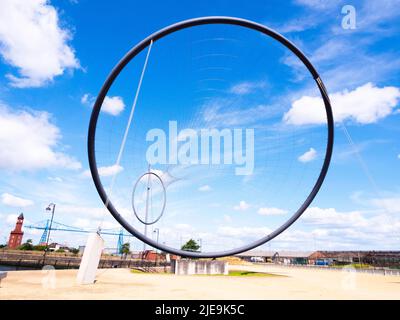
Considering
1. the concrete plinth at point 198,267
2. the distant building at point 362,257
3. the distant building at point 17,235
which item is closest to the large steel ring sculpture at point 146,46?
the concrete plinth at point 198,267

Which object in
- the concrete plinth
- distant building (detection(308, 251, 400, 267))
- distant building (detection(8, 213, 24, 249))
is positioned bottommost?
the concrete plinth

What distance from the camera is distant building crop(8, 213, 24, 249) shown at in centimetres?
12700

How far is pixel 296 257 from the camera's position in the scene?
13988 cm

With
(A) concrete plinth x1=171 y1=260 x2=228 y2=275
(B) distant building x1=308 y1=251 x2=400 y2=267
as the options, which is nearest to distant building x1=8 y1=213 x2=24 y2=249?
(A) concrete plinth x1=171 y1=260 x2=228 y2=275

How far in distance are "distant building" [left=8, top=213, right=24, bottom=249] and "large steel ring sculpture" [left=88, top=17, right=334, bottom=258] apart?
13308 centimetres

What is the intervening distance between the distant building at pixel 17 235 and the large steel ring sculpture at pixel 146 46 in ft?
437

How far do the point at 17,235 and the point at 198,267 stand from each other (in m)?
119

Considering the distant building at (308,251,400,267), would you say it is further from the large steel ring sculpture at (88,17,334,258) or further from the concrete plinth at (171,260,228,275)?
the large steel ring sculpture at (88,17,334,258)

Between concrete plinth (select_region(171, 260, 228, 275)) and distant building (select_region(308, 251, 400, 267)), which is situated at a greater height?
distant building (select_region(308, 251, 400, 267))

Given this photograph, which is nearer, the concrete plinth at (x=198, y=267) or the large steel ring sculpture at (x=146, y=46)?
the large steel ring sculpture at (x=146, y=46)

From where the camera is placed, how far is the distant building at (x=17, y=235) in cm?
12700

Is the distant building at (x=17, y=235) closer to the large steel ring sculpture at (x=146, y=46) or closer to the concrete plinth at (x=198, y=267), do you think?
the concrete plinth at (x=198, y=267)
